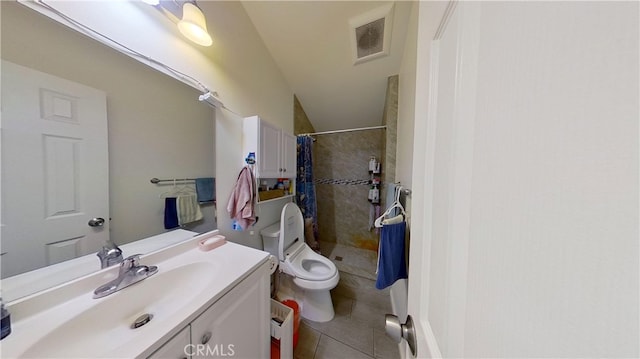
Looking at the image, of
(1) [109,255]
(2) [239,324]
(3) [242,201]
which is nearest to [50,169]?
(1) [109,255]

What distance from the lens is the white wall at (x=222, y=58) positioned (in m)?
0.80

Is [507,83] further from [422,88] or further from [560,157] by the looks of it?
[422,88]

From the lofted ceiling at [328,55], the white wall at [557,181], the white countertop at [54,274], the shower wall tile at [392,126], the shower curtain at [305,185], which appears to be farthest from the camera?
the shower curtain at [305,185]

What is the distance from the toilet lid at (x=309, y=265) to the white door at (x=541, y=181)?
4.13 feet

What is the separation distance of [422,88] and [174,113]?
121cm

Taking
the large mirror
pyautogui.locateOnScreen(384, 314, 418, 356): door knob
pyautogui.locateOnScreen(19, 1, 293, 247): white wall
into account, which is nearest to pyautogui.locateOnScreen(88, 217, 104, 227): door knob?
the large mirror

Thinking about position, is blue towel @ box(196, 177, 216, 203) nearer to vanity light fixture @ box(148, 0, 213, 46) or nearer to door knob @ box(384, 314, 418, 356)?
vanity light fixture @ box(148, 0, 213, 46)

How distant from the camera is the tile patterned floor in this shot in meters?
1.32

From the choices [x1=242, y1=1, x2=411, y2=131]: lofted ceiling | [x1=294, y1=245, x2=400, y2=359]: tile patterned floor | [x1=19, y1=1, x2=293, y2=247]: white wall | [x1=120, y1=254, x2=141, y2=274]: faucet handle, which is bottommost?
[x1=294, y1=245, x2=400, y2=359]: tile patterned floor

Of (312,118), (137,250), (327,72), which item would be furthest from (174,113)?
(312,118)

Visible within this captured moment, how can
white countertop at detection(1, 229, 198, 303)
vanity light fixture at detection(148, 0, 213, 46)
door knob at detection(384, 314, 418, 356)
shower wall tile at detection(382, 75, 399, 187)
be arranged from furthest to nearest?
shower wall tile at detection(382, 75, 399, 187) → vanity light fixture at detection(148, 0, 213, 46) → white countertop at detection(1, 229, 198, 303) → door knob at detection(384, 314, 418, 356)

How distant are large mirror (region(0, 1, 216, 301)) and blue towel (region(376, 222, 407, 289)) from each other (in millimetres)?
1193

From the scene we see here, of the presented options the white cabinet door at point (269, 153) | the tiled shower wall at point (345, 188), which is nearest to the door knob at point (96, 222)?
the white cabinet door at point (269, 153)

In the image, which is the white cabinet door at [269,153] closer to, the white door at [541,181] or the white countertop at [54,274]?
the white countertop at [54,274]
